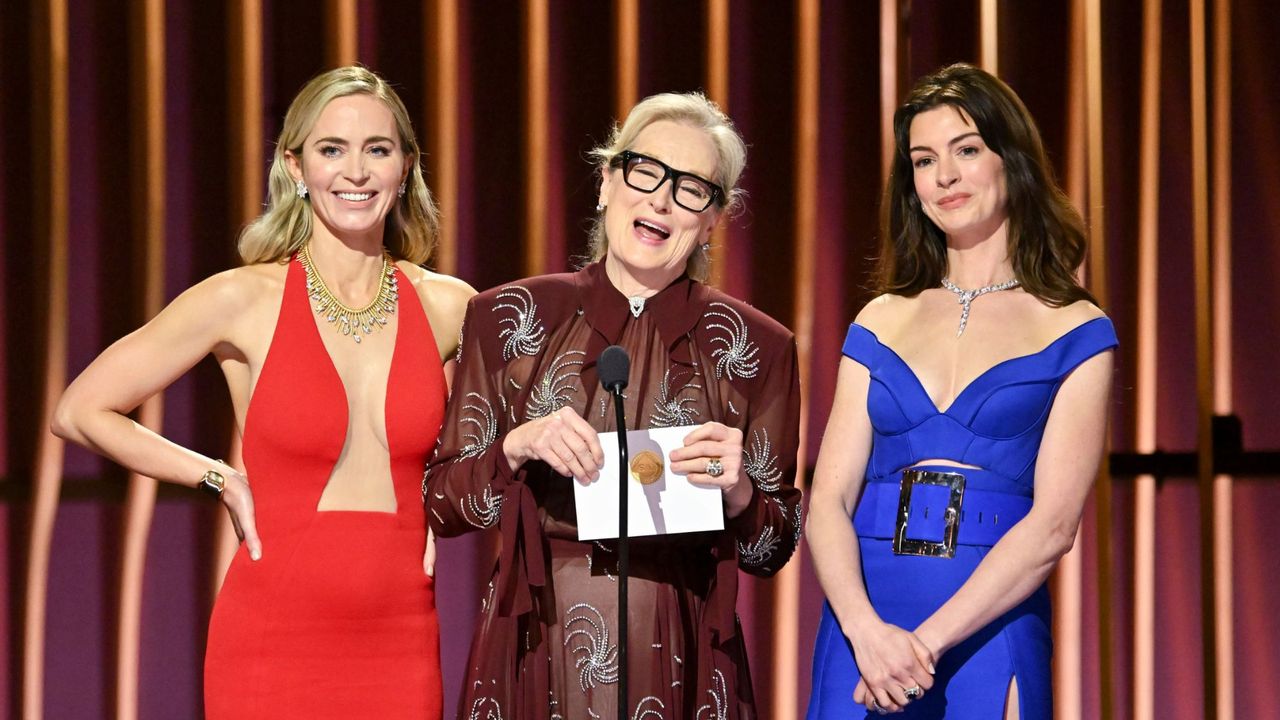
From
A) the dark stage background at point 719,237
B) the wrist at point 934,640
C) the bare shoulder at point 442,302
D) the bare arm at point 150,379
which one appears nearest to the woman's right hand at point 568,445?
the wrist at point 934,640

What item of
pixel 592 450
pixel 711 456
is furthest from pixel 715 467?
pixel 592 450

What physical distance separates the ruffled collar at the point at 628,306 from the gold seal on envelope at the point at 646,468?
0.27 meters

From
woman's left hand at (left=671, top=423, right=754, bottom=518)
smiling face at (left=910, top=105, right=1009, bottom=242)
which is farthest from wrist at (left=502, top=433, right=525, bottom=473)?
smiling face at (left=910, top=105, right=1009, bottom=242)

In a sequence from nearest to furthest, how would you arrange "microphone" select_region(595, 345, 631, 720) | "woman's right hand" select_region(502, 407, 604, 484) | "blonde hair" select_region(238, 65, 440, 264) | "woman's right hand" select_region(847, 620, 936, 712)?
"microphone" select_region(595, 345, 631, 720), "woman's right hand" select_region(502, 407, 604, 484), "woman's right hand" select_region(847, 620, 936, 712), "blonde hair" select_region(238, 65, 440, 264)

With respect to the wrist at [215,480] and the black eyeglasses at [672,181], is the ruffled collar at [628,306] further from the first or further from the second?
the wrist at [215,480]

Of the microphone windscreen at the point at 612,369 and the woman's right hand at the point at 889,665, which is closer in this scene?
the microphone windscreen at the point at 612,369

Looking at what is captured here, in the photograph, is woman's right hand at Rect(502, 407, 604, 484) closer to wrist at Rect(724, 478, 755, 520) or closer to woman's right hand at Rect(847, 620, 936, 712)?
wrist at Rect(724, 478, 755, 520)

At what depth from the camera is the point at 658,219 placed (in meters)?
2.01

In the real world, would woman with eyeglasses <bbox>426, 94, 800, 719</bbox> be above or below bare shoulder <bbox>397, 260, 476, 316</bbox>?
below

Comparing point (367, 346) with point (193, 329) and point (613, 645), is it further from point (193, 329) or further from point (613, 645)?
point (613, 645)

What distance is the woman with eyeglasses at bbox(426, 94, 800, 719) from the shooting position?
1898mm

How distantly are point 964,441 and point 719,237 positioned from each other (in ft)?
5.94

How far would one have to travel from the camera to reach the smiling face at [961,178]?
207 centimetres

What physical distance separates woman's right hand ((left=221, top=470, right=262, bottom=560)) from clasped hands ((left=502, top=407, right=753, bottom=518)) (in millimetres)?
647
